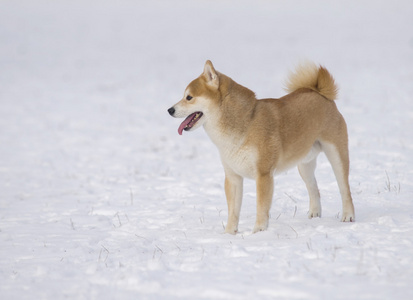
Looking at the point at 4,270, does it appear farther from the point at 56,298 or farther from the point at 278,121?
the point at 278,121

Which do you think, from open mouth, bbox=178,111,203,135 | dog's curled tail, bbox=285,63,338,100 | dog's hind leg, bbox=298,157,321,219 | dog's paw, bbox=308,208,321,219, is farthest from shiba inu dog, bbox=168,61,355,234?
dog's paw, bbox=308,208,321,219

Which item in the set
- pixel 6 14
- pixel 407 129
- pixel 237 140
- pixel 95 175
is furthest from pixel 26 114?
pixel 6 14

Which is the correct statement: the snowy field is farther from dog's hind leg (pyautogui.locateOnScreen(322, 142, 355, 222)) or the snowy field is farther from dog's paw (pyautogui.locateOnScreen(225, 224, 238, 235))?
dog's hind leg (pyautogui.locateOnScreen(322, 142, 355, 222))

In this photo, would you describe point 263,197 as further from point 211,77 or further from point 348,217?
point 211,77

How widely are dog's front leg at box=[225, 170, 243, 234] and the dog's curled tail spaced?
139cm

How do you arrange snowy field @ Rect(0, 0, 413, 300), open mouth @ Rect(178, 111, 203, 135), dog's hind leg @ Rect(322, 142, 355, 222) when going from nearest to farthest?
snowy field @ Rect(0, 0, 413, 300) < open mouth @ Rect(178, 111, 203, 135) < dog's hind leg @ Rect(322, 142, 355, 222)

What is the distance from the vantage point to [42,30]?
30.0 metres

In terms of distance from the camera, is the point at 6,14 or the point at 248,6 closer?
the point at 6,14

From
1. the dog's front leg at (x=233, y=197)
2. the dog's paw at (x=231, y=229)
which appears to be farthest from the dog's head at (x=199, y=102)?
the dog's paw at (x=231, y=229)

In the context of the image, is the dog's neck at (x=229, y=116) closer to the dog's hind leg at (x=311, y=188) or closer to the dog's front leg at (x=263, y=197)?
the dog's front leg at (x=263, y=197)

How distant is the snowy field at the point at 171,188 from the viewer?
12.5 ft

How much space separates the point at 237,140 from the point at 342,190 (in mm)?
1365

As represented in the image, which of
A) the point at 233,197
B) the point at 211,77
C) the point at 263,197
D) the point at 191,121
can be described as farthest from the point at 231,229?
the point at 211,77

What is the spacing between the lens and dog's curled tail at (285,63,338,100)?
5.76 m
